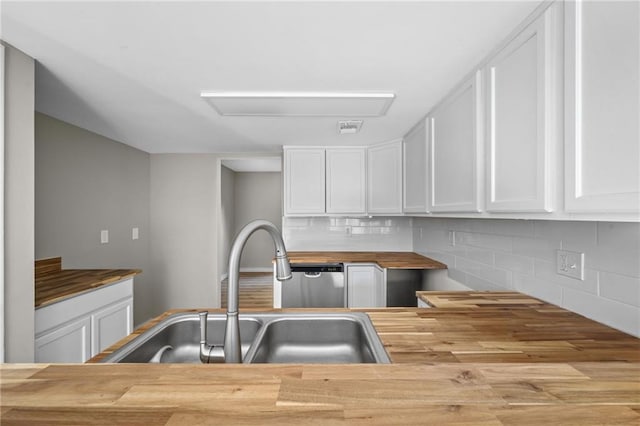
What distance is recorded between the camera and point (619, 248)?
3.68 feet

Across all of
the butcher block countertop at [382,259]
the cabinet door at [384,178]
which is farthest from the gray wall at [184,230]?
the cabinet door at [384,178]

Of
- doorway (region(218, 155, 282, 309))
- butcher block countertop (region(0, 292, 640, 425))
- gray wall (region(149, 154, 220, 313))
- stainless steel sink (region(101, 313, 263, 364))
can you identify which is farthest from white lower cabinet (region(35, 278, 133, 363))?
doorway (region(218, 155, 282, 309))

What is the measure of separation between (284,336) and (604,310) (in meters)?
1.26

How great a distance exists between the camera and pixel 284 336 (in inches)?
53.6

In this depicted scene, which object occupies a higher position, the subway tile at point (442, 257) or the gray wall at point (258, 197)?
the gray wall at point (258, 197)

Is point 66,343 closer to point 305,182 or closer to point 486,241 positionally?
point 305,182

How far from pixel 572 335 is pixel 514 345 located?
0.88 feet

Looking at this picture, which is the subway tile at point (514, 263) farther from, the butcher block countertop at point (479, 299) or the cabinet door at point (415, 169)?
the cabinet door at point (415, 169)

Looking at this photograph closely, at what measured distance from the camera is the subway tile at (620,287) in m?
1.06

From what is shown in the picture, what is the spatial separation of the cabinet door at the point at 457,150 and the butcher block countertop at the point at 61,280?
2.37 metres

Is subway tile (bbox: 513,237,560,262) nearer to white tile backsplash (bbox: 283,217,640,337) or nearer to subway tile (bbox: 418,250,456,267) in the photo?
white tile backsplash (bbox: 283,217,640,337)

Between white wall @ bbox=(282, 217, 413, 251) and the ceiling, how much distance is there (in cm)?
170

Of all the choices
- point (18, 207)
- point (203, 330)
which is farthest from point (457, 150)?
point (18, 207)

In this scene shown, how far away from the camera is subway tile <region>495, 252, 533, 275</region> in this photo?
1.62 meters
